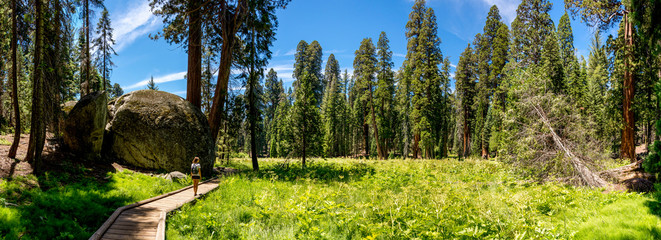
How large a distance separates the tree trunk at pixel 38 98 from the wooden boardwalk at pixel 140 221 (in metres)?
4.60

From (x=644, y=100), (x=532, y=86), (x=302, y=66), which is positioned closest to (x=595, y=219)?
(x=532, y=86)

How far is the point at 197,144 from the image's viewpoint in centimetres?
1420

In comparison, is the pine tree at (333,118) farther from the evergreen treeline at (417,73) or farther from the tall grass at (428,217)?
the tall grass at (428,217)

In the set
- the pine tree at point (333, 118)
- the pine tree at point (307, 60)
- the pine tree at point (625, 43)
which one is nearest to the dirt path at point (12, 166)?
the pine tree at point (625, 43)

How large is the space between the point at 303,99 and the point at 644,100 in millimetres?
17516

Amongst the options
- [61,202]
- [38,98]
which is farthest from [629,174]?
[38,98]

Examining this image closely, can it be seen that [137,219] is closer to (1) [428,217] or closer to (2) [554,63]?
(1) [428,217]

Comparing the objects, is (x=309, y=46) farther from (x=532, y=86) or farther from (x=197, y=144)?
(x=532, y=86)

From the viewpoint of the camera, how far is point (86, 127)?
12.1m

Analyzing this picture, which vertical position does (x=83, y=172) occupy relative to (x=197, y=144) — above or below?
below

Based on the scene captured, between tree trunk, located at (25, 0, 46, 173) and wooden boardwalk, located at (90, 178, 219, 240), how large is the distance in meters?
4.60

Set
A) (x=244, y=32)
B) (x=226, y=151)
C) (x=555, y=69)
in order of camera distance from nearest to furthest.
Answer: (x=244, y=32), (x=555, y=69), (x=226, y=151)

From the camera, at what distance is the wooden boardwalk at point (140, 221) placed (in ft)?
19.1

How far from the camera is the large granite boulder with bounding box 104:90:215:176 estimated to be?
44.0 feet
